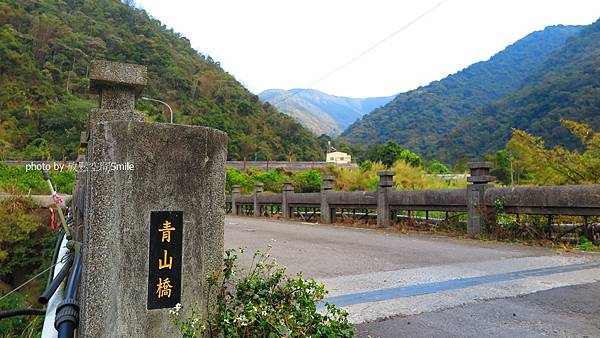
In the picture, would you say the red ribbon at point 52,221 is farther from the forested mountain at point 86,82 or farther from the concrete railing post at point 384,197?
the forested mountain at point 86,82

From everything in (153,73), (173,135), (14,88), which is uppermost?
(153,73)

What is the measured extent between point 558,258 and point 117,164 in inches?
208

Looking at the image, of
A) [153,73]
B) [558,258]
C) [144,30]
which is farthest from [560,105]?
[144,30]

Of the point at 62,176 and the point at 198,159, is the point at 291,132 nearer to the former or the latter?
the point at 62,176

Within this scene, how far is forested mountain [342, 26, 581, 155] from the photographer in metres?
69.9

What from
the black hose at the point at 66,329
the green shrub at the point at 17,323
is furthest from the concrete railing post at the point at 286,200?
the black hose at the point at 66,329

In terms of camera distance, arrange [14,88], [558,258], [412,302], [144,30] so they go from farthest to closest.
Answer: [144,30] → [14,88] → [558,258] → [412,302]

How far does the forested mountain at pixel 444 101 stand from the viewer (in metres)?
69.9

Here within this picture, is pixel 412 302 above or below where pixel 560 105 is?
below

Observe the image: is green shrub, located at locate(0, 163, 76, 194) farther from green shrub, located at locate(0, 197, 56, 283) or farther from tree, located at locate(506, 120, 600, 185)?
tree, located at locate(506, 120, 600, 185)

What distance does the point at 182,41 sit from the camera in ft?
317

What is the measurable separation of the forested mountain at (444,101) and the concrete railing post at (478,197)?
50.4 m

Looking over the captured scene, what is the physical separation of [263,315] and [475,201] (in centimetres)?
604

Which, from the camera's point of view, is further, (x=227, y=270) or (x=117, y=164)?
(x=227, y=270)
